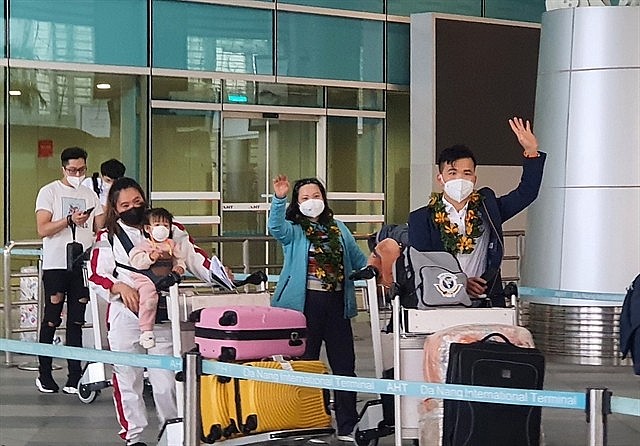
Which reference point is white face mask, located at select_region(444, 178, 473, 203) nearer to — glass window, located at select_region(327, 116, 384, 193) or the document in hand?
the document in hand

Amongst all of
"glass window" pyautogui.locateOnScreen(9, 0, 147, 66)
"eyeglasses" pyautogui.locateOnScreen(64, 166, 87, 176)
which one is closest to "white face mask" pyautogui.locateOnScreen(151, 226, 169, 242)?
"eyeglasses" pyautogui.locateOnScreen(64, 166, 87, 176)

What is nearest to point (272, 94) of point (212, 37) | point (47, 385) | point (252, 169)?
point (252, 169)

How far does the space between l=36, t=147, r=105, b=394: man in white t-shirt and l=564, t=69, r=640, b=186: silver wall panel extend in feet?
16.4

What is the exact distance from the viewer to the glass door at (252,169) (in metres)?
A: 16.5

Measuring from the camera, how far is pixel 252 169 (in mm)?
16734

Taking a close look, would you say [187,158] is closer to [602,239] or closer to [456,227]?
[602,239]

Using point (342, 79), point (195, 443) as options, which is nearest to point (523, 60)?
point (342, 79)

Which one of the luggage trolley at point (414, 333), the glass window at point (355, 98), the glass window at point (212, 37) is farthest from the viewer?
the glass window at point (355, 98)

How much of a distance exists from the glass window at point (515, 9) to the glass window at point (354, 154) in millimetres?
2570

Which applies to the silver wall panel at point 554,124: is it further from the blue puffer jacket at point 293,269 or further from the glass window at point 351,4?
the glass window at point 351,4

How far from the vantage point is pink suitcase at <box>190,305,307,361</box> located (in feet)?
21.4

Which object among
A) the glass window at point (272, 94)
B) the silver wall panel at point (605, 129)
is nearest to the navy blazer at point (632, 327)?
the silver wall panel at point (605, 129)

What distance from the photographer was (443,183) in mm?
6840

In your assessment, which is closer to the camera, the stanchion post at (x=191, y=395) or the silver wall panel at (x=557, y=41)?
the stanchion post at (x=191, y=395)
